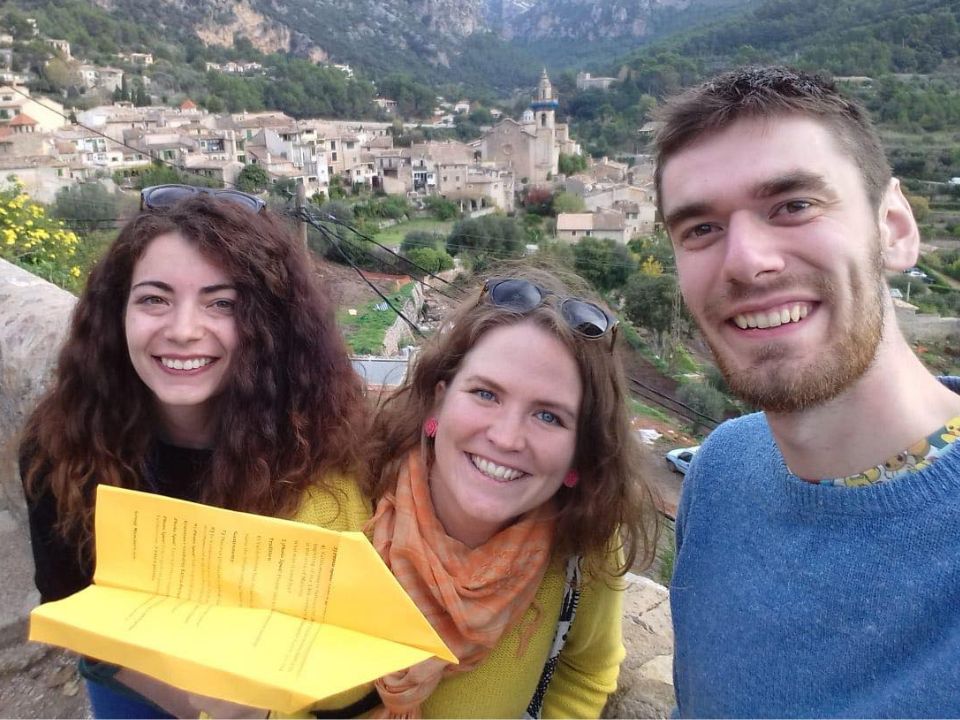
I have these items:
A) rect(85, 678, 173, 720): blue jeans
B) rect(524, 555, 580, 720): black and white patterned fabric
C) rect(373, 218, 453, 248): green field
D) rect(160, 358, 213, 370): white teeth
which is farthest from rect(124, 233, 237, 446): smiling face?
rect(373, 218, 453, 248): green field

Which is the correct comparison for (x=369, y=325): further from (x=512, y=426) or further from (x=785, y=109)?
(x=785, y=109)

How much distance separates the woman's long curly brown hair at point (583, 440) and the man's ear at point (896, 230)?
45cm

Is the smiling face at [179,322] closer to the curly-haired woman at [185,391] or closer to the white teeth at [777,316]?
the curly-haired woman at [185,391]

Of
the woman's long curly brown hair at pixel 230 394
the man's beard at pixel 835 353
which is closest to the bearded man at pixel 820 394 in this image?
the man's beard at pixel 835 353

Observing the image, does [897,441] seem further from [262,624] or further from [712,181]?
[262,624]

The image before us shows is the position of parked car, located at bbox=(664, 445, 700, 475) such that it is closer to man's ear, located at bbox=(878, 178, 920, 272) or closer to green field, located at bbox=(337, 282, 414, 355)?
green field, located at bbox=(337, 282, 414, 355)

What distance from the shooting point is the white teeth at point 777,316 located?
34.7 inches

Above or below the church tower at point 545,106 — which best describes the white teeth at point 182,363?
below

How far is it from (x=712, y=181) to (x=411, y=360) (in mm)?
740

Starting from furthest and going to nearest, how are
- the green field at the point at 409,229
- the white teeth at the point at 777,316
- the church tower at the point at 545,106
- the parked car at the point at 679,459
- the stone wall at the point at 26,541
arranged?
the church tower at the point at 545,106 < the green field at the point at 409,229 < the parked car at the point at 679,459 < the stone wall at the point at 26,541 < the white teeth at the point at 777,316

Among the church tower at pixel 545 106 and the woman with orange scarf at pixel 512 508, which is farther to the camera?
the church tower at pixel 545 106

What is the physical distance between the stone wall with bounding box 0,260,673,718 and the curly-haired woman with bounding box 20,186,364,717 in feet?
1.32

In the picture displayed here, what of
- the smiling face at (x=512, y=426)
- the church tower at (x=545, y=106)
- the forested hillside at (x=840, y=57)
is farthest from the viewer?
the church tower at (x=545, y=106)

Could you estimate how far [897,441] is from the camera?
0.87 metres
